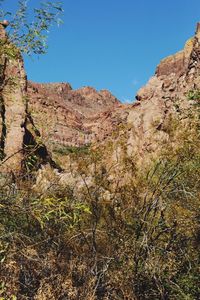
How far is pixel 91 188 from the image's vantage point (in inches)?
561

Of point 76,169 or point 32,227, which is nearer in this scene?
point 76,169

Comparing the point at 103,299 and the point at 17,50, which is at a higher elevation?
the point at 17,50

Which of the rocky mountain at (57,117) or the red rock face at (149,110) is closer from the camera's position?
the rocky mountain at (57,117)

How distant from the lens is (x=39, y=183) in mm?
18953

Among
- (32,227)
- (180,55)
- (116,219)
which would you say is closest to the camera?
(116,219)

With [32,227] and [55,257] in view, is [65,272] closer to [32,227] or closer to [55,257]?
[55,257]

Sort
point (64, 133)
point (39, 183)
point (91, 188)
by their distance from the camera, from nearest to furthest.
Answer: point (91, 188)
point (39, 183)
point (64, 133)

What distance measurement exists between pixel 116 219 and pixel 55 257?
8.60ft

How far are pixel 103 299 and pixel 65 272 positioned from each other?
2.68 metres

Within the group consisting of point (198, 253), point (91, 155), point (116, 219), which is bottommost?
point (198, 253)

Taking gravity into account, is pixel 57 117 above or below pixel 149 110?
below

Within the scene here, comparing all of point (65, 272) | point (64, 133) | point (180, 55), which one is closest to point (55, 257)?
point (65, 272)

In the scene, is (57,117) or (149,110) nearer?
(57,117)

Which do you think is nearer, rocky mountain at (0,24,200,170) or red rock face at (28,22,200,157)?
rocky mountain at (0,24,200,170)
